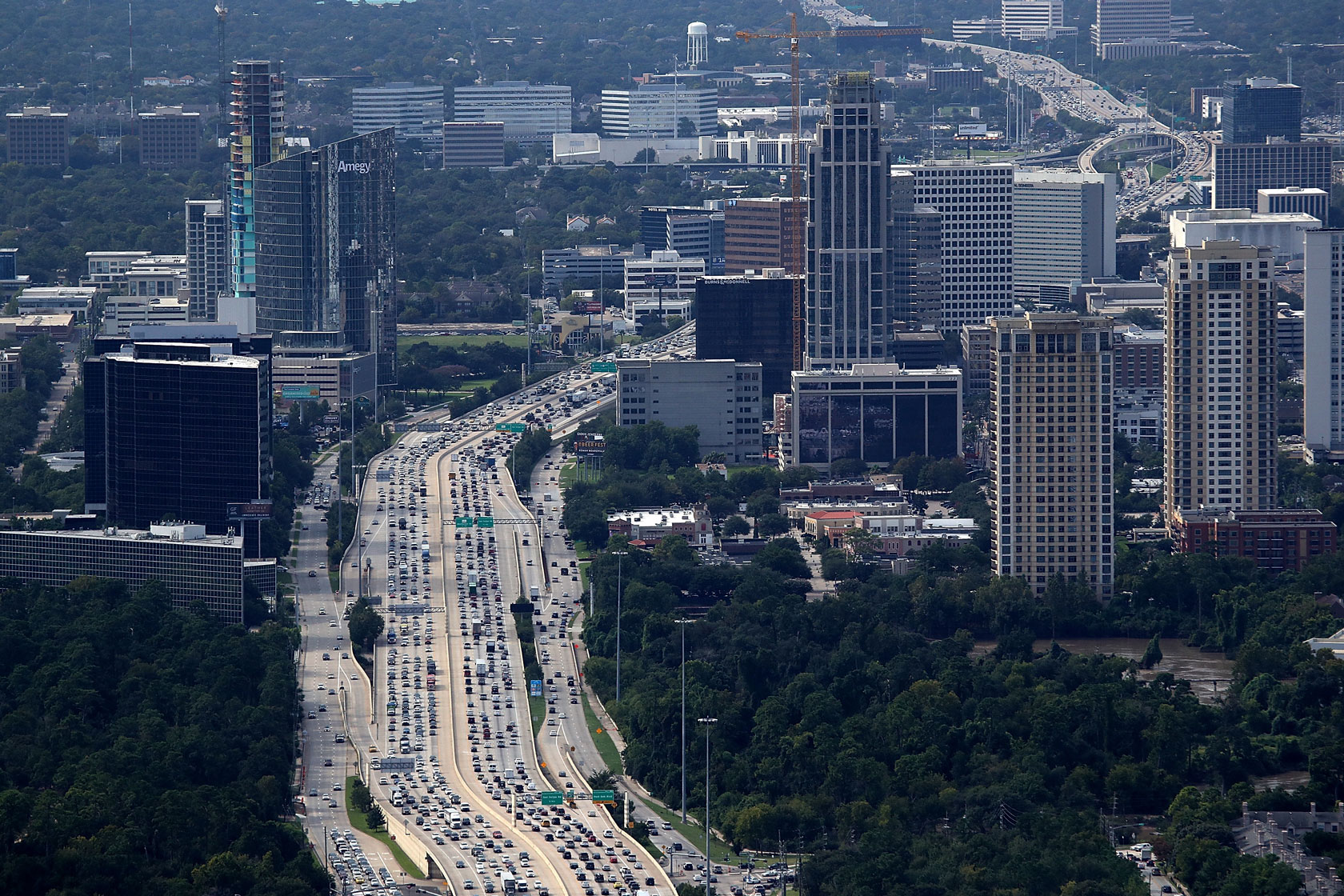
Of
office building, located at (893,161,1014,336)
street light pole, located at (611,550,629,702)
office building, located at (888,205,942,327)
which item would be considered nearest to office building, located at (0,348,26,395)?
office building, located at (888,205,942,327)

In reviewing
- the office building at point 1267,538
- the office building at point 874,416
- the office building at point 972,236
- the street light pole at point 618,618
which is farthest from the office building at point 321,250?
the office building at point 1267,538

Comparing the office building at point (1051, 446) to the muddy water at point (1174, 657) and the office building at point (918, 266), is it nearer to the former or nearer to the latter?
the muddy water at point (1174, 657)

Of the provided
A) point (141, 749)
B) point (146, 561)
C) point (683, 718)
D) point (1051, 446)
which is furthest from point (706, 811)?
point (1051, 446)

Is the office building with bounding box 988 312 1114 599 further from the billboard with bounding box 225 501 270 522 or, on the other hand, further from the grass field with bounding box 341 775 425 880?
the grass field with bounding box 341 775 425 880

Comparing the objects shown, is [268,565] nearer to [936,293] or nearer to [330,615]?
[330,615]

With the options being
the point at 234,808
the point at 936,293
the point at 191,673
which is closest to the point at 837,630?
the point at 191,673
